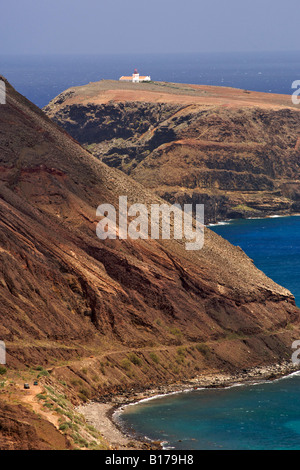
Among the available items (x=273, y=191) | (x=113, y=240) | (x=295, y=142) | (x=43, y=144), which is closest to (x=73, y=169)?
(x=43, y=144)

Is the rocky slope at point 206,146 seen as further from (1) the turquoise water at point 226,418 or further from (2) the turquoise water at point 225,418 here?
(2) the turquoise water at point 225,418

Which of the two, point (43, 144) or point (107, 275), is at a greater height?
point (43, 144)

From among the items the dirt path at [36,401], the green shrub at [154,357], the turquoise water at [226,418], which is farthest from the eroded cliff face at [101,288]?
the dirt path at [36,401]

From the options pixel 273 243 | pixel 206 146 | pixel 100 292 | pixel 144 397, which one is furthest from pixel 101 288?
pixel 206 146

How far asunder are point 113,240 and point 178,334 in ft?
30.6

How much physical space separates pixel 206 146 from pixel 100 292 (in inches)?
3858

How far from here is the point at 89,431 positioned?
57188 millimetres

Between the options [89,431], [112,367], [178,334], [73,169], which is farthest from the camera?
[73,169]

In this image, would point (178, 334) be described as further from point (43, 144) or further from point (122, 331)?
point (43, 144)

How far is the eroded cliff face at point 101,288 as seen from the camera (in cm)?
7131

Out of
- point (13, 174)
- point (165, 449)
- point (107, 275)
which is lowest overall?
point (165, 449)

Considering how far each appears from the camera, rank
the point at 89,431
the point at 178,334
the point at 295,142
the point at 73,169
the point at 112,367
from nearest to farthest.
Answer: the point at 89,431 < the point at 112,367 < the point at 178,334 < the point at 73,169 < the point at 295,142

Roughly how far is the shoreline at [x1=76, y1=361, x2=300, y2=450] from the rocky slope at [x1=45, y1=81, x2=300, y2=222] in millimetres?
80236

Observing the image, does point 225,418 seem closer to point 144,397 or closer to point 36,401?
point 144,397
